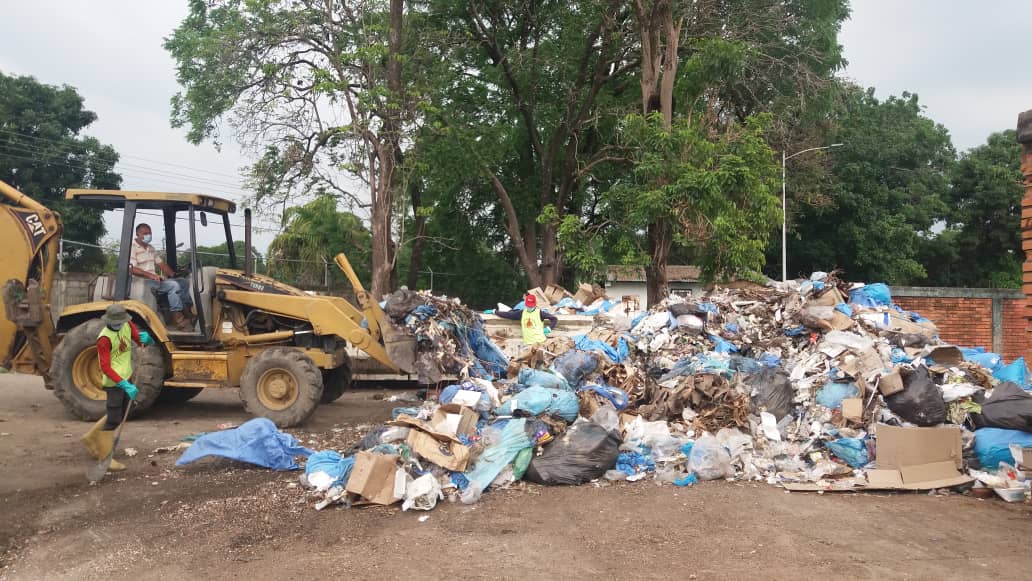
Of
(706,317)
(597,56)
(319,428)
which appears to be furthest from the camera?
(597,56)

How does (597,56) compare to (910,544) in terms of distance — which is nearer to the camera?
(910,544)

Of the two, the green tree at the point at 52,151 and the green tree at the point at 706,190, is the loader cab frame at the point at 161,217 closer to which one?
the green tree at the point at 706,190

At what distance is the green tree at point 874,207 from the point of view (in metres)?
25.1

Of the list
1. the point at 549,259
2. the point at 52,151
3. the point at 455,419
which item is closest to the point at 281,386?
the point at 455,419

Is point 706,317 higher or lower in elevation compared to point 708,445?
higher

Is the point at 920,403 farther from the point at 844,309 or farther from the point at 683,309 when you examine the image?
the point at 683,309

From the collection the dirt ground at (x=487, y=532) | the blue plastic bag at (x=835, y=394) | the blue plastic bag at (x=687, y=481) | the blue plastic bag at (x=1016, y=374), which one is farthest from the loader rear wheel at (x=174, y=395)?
the blue plastic bag at (x=1016, y=374)

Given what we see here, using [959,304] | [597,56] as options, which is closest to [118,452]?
[597,56]

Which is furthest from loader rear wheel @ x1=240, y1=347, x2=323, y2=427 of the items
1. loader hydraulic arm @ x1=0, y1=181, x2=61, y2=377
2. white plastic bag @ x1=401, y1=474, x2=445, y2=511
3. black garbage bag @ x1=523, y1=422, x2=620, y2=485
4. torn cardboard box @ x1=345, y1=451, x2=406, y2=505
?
black garbage bag @ x1=523, y1=422, x2=620, y2=485

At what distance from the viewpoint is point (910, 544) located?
4836 millimetres

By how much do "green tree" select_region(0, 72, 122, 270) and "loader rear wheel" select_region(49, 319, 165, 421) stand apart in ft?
47.0

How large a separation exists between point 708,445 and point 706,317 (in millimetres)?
3250

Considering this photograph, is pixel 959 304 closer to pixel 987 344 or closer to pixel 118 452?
pixel 987 344

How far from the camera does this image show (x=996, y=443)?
20.7 ft
